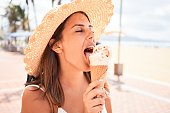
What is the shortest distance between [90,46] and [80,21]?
24 cm

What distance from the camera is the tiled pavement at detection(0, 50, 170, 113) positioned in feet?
→ 24.0

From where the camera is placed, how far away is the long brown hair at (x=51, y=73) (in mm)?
1830

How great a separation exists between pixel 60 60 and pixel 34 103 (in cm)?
41

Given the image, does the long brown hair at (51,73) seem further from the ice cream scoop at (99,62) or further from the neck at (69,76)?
the ice cream scoop at (99,62)

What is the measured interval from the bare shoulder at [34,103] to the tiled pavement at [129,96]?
5.41 m

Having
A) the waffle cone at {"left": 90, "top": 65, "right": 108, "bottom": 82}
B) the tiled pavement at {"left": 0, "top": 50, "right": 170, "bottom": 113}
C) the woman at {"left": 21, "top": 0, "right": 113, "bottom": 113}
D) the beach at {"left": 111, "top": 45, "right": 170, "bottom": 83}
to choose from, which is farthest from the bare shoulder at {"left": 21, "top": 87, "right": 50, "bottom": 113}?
the beach at {"left": 111, "top": 45, "right": 170, "bottom": 83}

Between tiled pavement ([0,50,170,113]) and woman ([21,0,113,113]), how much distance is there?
5.26 meters

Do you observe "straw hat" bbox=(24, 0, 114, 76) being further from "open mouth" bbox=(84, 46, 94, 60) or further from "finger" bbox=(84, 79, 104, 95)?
"finger" bbox=(84, 79, 104, 95)

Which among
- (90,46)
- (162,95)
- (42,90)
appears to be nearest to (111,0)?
(90,46)

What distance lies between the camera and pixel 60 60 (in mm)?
1981

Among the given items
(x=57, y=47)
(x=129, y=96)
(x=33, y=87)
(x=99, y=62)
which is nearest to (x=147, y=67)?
(x=129, y=96)

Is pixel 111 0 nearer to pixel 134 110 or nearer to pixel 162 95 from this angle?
pixel 134 110

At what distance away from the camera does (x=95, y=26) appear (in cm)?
225

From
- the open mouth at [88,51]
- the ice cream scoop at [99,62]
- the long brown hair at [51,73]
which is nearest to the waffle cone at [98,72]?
the ice cream scoop at [99,62]
